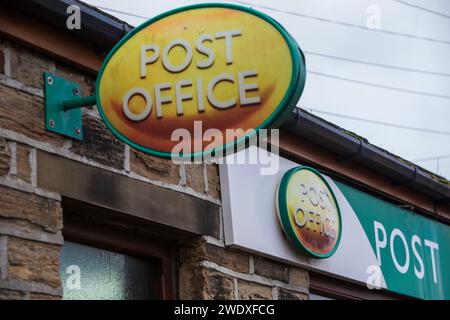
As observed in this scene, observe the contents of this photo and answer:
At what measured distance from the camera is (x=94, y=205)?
5.50 m

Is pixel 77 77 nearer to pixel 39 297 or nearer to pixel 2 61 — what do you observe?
pixel 2 61

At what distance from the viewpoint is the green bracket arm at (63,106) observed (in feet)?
17.7

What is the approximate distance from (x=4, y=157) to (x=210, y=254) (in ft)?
5.45

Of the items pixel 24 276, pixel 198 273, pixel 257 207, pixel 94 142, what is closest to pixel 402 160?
pixel 257 207

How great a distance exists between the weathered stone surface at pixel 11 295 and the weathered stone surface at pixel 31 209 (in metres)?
0.37

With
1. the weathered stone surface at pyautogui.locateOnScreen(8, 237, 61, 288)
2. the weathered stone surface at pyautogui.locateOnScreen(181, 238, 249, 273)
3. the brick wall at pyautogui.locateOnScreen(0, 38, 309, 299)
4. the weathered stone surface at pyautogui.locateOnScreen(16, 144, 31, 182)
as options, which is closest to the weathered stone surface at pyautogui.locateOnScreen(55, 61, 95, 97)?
the brick wall at pyautogui.locateOnScreen(0, 38, 309, 299)

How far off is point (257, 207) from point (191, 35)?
186 centimetres

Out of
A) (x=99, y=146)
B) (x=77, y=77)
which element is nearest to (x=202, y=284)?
(x=99, y=146)

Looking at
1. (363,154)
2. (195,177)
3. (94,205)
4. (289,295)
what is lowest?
(289,295)

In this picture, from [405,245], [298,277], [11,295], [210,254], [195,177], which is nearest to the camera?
[11,295]

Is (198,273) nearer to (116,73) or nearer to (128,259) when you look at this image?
(128,259)

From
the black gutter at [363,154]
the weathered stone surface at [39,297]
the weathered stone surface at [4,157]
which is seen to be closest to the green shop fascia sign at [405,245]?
the black gutter at [363,154]

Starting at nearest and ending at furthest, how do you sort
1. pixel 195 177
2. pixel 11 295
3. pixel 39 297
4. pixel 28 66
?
pixel 11 295 → pixel 39 297 → pixel 28 66 → pixel 195 177

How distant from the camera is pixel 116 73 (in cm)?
525
